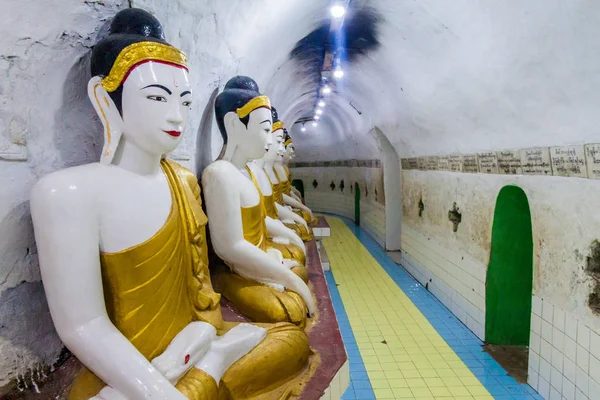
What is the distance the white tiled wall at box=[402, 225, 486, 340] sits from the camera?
4.97 meters

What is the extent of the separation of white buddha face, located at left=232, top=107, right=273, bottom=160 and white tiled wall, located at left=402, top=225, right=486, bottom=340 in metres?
3.34

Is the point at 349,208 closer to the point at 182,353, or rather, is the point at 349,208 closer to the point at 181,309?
the point at 181,309

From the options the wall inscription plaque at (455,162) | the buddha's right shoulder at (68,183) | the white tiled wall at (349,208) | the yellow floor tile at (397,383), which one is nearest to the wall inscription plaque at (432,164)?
the wall inscription plaque at (455,162)

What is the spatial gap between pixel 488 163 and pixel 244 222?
3162 millimetres

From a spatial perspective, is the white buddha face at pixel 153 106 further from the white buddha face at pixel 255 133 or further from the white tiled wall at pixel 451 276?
the white tiled wall at pixel 451 276

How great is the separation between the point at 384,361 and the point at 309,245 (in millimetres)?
1510

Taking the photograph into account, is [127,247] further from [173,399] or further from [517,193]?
[517,193]

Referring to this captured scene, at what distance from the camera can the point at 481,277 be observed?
4.86 metres

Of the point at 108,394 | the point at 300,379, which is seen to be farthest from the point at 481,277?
the point at 108,394

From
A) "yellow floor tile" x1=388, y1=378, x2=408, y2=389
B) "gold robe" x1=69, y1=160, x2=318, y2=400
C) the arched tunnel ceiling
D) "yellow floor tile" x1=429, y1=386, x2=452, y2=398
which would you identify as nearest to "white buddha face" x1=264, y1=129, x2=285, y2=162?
the arched tunnel ceiling

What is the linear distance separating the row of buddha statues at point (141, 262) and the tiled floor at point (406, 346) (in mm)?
2208

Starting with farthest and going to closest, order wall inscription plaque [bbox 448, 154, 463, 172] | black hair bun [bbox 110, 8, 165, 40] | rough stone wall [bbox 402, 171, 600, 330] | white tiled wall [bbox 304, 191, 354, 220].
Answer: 1. white tiled wall [bbox 304, 191, 354, 220]
2. wall inscription plaque [bbox 448, 154, 463, 172]
3. rough stone wall [bbox 402, 171, 600, 330]
4. black hair bun [bbox 110, 8, 165, 40]

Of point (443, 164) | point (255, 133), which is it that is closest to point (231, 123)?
point (255, 133)

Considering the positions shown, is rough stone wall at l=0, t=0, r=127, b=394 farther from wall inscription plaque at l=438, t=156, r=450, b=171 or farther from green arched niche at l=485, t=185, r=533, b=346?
wall inscription plaque at l=438, t=156, r=450, b=171
